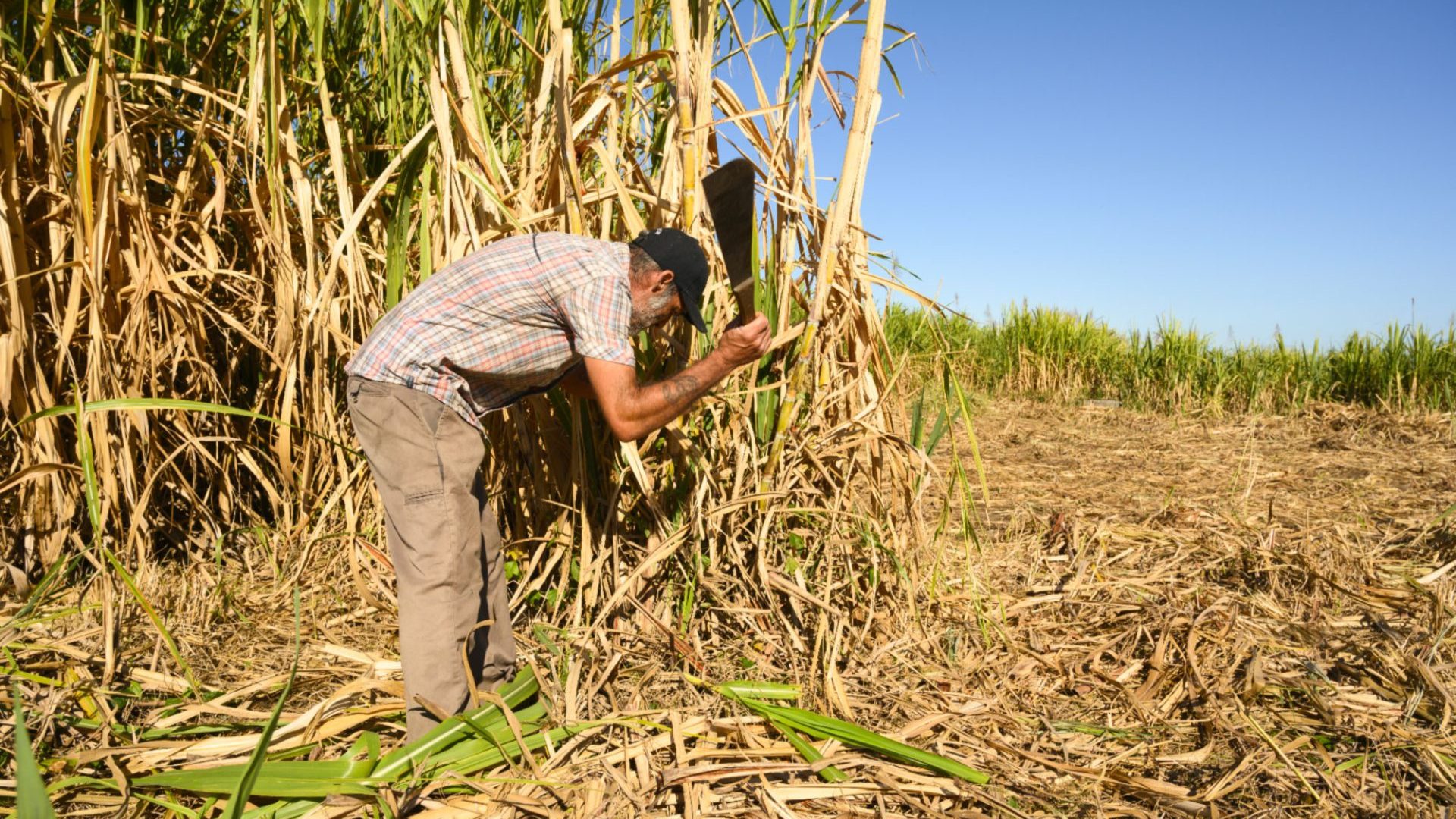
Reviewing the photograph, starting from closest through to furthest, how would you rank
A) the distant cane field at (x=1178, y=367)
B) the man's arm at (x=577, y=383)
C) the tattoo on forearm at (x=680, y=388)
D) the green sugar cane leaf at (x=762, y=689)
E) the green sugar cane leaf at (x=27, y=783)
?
the green sugar cane leaf at (x=27, y=783) → the tattoo on forearm at (x=680, y=388) → the green sugar cane leaf at (x=762, y=689) → the man's arm at (x=577, y=383) → the distant cane field at (x=1178, y=367)

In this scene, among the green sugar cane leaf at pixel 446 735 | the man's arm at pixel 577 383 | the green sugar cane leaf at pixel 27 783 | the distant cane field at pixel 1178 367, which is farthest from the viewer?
the distant cane field at pixel 1178 367

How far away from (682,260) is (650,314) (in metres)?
0.14

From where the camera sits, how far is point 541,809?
1531 mm

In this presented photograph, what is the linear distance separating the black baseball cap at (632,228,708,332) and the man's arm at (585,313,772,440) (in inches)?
3.3

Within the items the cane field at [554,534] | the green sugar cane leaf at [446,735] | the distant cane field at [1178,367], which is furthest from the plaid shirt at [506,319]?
the distant cane field at [1178,367]

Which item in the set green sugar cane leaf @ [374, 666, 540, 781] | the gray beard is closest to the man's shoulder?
the gray beard

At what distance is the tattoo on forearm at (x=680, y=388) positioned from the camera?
172 centimetres

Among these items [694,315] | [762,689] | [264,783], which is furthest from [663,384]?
[264,783]

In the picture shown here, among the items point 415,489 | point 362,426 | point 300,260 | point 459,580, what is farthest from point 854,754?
point 300,260

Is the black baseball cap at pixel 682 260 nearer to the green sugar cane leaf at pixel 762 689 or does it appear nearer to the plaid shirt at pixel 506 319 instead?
the plaid shirt at pixel 506 319

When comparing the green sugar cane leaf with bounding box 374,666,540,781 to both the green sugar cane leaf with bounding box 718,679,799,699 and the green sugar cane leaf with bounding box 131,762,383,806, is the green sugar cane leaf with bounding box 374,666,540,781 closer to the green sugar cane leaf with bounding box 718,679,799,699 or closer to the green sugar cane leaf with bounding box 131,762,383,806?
the green sugar cane leaf with bounding box 131,762,383,806

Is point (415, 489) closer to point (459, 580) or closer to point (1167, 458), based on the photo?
point (459, 580)

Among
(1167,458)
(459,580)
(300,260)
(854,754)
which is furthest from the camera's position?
(1167,458)

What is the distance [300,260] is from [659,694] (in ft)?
5.64
